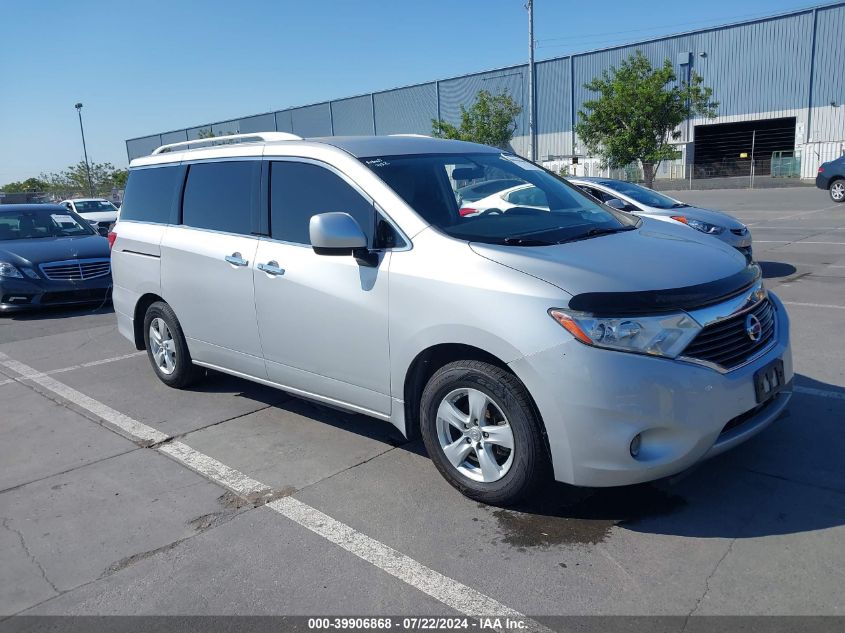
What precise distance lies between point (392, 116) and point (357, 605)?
5451 cm

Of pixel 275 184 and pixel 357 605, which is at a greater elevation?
pixel 275 184

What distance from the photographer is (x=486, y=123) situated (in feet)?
133

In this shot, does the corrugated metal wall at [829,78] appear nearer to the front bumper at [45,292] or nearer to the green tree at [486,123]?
the green tree at [486,123]

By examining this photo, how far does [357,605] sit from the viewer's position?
3.02m

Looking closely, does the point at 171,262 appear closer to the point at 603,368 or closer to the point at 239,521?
the point at 239,521

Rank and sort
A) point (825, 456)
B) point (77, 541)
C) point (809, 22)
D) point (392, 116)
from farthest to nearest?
point (392, 116), point (809, 22), point (825, 456), point (77, 541)

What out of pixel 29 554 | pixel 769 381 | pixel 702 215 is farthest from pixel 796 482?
pixel 702 215

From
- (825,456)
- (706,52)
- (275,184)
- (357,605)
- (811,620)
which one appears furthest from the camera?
(706,52)

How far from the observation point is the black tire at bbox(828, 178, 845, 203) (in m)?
21.9

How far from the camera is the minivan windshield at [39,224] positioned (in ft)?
36.4

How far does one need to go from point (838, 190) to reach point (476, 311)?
74.6ft

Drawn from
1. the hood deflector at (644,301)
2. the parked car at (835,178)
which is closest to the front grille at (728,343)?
the hood deflector at (644,301)

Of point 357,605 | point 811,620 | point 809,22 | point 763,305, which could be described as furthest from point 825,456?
point 809,22

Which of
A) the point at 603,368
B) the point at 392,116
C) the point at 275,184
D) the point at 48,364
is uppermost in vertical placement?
the point at 392,116
